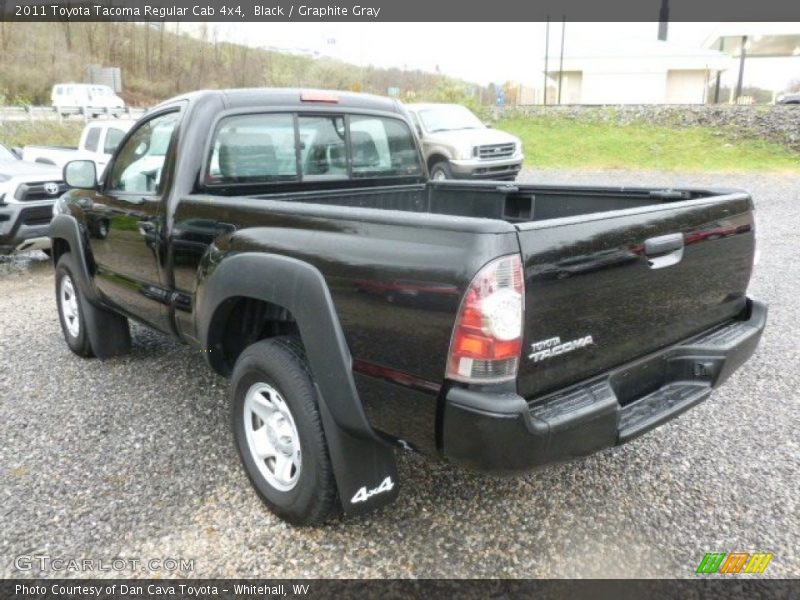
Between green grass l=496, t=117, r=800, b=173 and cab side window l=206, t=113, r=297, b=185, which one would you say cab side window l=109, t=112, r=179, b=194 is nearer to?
cab side window l=206, t=113, r=297, b=185

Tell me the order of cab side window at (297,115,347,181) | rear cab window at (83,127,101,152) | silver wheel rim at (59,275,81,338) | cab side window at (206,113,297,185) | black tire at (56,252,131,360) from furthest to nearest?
1. rear cab window at (83,127,101,152)
2. silver wheel rim at (59,275,81,338)
3. black tire at (56,252,131,360)
4. cab side window at (297,115,347,181)
5. cab side window at (206,113,297,185)

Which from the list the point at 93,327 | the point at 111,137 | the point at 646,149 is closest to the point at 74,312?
the point at 93,327

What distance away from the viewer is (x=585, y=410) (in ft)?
7.15

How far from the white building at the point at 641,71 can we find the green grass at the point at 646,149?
50.8ft

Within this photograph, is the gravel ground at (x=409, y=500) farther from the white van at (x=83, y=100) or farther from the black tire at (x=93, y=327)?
the white van at (x=83, y=100)

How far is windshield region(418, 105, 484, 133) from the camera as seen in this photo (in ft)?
47.1

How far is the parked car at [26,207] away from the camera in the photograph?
759 centimetres

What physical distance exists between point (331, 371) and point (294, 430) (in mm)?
468

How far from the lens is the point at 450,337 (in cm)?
204

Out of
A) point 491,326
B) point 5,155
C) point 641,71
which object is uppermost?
point 641,71

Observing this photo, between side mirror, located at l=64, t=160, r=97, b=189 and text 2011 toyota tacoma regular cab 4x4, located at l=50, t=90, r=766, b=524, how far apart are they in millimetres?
477

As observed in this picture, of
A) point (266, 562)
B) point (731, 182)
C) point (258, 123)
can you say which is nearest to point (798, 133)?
point (731, 182)

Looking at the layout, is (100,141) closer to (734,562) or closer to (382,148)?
(382,148)

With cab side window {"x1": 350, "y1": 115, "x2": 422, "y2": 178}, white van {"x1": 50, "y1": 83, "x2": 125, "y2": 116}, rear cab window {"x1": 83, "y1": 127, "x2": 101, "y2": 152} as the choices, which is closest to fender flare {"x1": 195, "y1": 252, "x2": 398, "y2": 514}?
cab side window {"x1": 350, "y1": 115, "x2": 422, "y2": 178}
